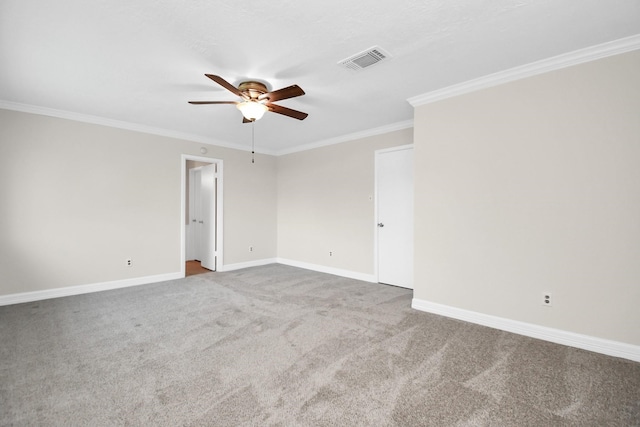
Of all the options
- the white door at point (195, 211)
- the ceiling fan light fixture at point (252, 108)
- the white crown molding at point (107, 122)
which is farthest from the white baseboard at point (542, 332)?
the white door at point (195, 211)

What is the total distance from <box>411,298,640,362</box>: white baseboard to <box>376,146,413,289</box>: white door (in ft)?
3.62

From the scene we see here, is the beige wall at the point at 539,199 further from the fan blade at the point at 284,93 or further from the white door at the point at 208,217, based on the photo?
the white door at the point at 208,217

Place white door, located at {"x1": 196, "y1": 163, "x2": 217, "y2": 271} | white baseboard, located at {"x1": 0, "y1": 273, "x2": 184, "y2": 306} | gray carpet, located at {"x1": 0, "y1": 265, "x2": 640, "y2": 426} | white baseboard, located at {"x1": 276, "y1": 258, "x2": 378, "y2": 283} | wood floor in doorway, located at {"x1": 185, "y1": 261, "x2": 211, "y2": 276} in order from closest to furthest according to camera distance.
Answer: gray carpet, located at {"x1": 0, "y1": 265, "x2": 640, "y2": 426} → white baseboard, located at {"x1": 0, "y1": 273, "x2": 184, "y2": 306} → white baseboard, located at {"x1": 276, "y1": 258, "x2": 378, "y2": 283} → wood floor in doorway, located at {"x1": 185, "y1": 261, "x2": 211, "y2": 276} → white door, located at {"x1": 196, "y1": 163, "x2": 217, "y2": 271}

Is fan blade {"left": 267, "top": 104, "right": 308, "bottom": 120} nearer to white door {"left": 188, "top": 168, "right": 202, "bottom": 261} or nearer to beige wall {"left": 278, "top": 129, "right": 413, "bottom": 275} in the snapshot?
beige wall {"left": 278, "top": 129, "right": 413, "bottom": 275}

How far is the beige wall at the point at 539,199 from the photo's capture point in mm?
2322

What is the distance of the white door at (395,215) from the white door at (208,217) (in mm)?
3138

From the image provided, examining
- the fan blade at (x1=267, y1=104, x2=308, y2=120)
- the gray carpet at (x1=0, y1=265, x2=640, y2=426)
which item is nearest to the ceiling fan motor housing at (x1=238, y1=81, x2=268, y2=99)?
the fan blade at (x1=267, y1=104, x2=308, y2=120)

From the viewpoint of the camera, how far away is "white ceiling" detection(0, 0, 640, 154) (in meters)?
1.91

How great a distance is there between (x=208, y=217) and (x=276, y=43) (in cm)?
420

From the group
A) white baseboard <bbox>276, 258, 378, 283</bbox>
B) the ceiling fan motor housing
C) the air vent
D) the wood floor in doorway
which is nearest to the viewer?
the air vent

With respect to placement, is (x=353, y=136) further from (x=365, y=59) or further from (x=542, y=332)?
(x=542, y=332)

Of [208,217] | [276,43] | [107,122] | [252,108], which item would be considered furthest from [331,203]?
[107,122]

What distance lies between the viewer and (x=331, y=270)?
17.6 feet

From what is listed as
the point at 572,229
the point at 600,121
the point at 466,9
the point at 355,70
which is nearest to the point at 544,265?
the point at 572,229
